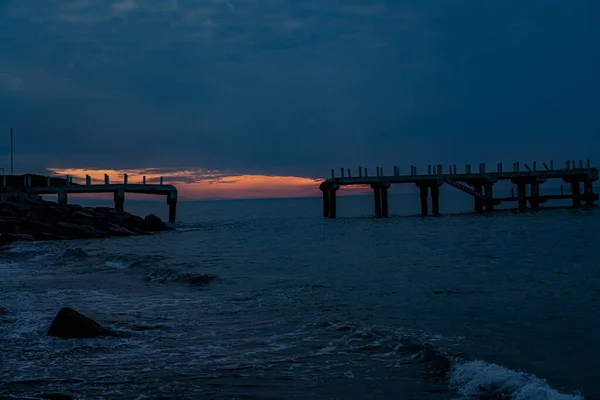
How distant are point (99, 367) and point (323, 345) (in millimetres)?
3143

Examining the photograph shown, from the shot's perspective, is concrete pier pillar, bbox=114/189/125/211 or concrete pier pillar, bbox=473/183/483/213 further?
concrete pier pillar, bbox=473/183/483/213

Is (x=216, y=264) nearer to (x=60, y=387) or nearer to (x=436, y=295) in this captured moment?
(x=436, y=295)

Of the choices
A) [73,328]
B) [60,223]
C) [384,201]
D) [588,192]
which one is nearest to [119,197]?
[60,223]

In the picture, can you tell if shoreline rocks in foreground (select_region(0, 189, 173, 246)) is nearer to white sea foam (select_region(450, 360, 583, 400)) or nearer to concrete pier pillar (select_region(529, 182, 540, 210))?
white sea foam (select_region(450, 360, 583, 400))

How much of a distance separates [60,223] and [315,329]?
1189 inches

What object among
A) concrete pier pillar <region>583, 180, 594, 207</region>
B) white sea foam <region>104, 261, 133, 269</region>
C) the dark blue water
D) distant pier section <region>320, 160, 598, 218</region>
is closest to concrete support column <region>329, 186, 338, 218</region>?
distant pier section <region>320, 160, 598, 218</region>

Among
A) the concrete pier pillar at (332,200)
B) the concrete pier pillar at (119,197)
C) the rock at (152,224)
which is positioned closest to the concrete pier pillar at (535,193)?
the concrete pier pillar at (332,200)

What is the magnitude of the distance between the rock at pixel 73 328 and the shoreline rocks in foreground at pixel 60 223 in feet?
→ 79.0

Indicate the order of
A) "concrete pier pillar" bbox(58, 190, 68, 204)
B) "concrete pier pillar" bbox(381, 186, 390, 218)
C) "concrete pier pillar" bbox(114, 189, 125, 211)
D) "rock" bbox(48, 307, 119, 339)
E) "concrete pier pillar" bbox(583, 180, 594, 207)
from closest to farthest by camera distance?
1. "rock" bbox(48, 307, 119, 339)
2. "concrete pier pillar" bbox(58, 190, 68, 204)
3. "concrete pier pillar" bbox(114, 189, 125, 211)
4. "concrete pier pillar" bbox(381, 186, 390, 218)
5. "concrete pier pillar" bbox(583, 180, 594, 207)

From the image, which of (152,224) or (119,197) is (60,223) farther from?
(119,197)

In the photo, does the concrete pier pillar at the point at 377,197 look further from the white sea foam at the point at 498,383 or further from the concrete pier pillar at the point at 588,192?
the white sea foam at the point at 498,383

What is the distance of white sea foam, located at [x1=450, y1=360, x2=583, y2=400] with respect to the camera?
6023 millimetres

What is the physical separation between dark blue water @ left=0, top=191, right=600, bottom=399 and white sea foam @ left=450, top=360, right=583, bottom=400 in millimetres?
22

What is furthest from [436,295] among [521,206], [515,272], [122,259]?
[521,206]
